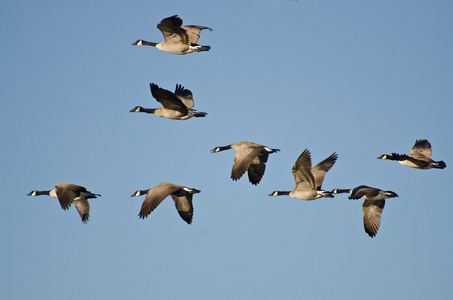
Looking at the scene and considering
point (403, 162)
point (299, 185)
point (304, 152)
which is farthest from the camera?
point (403, 162)

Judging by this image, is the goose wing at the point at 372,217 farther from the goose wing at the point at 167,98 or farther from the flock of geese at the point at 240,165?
the goose wing at the point at 167,98

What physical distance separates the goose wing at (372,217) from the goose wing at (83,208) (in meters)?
9.91

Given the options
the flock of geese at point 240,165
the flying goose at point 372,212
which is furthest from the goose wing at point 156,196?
the flying goose at point 372,212

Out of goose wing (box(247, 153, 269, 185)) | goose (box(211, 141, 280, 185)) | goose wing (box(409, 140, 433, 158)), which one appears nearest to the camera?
goose (box(211, 141, 280, 185))

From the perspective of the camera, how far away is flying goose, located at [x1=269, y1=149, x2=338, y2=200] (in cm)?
2148

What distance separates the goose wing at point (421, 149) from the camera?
24781mm

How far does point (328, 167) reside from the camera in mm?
23562

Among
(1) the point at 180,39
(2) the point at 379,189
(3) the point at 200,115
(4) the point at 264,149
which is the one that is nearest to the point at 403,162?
(2) the point at 379,189

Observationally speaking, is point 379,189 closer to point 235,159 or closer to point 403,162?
point 403,162

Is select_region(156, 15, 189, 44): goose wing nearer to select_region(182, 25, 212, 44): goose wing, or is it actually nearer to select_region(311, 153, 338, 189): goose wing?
select_region(182, 25, 212, 44): goose wing

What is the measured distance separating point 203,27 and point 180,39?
0.89m

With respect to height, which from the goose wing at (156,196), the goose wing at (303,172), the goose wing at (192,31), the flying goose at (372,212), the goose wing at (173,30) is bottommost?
the goose wing at (156,196)

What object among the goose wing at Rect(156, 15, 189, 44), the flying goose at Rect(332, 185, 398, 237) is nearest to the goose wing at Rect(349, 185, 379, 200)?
the flying goose at Rect(332, 185, 398, 237)

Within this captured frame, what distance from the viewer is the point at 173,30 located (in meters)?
23.0
